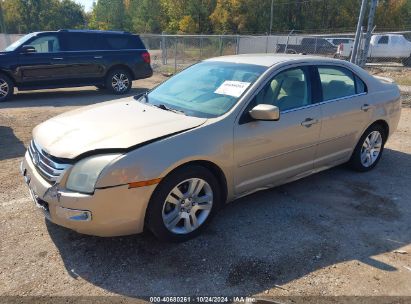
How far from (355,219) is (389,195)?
906mm

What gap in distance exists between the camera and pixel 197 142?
10.9ft

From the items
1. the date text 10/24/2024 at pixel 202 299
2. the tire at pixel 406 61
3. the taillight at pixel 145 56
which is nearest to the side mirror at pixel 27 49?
the taillight at pixel 145 56

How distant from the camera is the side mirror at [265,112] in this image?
3.54 m

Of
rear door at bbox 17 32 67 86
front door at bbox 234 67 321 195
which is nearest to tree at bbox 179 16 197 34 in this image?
rear door at bbox 17 32 67 86

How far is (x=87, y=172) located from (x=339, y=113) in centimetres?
299

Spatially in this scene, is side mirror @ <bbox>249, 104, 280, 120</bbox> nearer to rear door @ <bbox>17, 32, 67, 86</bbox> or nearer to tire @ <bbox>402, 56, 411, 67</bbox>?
rear door @ <bbox>17, 32, 67, 86</bbox>

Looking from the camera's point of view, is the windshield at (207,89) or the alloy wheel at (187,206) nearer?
the alloy wheel at (187,206)

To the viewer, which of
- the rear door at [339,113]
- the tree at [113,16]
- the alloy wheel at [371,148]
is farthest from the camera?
the tree at [113,16]

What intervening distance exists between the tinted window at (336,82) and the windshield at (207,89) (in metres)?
0.90

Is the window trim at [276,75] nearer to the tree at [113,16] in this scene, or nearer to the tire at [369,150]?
the tire at [369,150]

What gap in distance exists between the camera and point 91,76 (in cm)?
1138

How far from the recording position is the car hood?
3131 millimetres

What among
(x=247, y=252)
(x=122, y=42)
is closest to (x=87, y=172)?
(x=247, y=252)

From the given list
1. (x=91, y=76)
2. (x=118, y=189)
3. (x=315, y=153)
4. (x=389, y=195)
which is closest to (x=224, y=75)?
(x=315, y=153)
